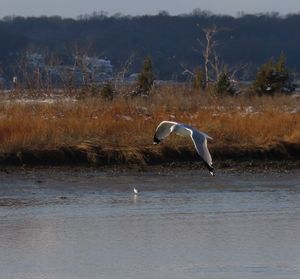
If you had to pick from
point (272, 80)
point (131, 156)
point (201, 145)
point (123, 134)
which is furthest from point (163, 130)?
point (272, 80)

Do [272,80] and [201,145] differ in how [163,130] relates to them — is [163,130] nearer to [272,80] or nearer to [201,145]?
[201,145]

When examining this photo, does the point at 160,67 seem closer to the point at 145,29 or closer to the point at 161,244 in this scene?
the point at 145,29

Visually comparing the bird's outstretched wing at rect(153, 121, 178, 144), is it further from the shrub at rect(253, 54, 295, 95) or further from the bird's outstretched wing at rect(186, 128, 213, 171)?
the shrub at rect(253, 54, 295, 95)

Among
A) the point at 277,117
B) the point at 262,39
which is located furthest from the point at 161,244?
the point at 262,39

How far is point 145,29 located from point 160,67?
22.2 metres

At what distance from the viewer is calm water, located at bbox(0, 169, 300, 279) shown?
727 cm

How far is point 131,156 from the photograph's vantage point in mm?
14359

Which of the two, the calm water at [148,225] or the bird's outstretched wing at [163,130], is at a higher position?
the bird's outstretched wing at [163,130]

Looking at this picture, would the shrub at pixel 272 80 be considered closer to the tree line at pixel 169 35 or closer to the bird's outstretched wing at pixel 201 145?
the bird's outstretched wing at pixel 201 145

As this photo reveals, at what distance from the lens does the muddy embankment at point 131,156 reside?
14180 mm

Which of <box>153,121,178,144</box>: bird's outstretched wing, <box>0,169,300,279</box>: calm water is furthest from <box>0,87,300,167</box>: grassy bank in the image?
<box>153,121,178,144</box>: bird's outstretched wing

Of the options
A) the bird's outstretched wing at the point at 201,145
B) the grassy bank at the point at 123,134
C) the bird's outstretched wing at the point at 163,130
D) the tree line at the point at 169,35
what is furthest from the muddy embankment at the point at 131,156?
the tree line at the point at 169,35

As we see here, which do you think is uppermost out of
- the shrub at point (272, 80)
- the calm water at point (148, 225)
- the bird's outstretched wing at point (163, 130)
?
the bird's outstretched wing at point (163, 130)

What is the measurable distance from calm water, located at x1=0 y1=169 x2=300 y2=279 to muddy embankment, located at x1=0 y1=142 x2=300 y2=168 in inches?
22.5
